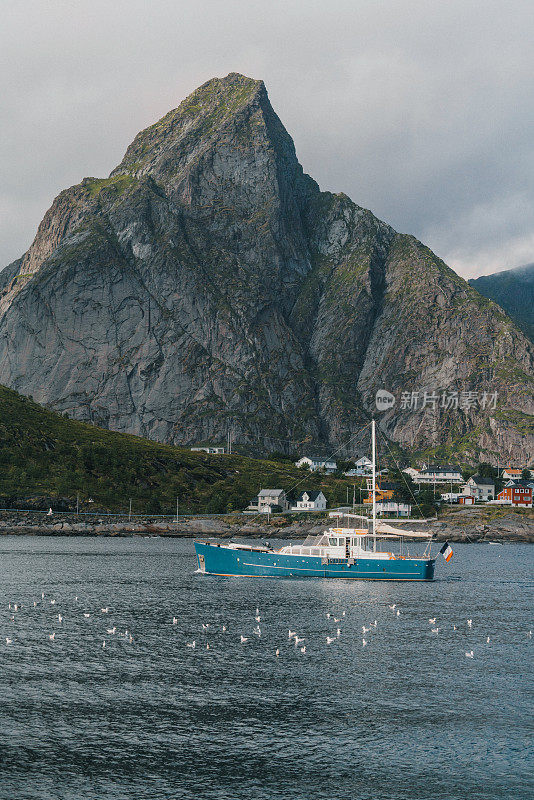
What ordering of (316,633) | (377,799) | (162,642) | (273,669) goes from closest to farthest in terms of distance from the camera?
(377,799)
(273,669)
(162,642)
(316,633)

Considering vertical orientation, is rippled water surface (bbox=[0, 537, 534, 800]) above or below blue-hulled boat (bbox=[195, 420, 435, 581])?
below

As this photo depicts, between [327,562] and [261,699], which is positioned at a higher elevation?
[327,562]

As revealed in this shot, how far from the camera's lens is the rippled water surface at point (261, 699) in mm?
32438

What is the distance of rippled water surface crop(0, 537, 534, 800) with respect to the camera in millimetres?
32438

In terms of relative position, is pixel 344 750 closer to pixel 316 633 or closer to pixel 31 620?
pixel 316 633

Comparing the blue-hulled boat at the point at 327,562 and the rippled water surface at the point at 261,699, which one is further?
the blue-hulled boat at the point at 327,562

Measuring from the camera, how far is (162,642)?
6159 centimetres

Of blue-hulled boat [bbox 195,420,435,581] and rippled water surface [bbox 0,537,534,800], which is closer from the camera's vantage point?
rippled water surface [bbox 0,537,534,800]

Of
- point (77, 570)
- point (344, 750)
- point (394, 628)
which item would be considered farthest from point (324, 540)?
point (344, 750)

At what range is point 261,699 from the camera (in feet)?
148

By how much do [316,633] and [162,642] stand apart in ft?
46.0

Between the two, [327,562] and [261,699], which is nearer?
[261,699]

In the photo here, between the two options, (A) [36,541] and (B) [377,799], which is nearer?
(B) [377,799]

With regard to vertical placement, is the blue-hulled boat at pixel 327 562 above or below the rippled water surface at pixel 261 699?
above
